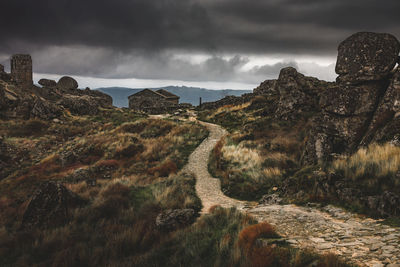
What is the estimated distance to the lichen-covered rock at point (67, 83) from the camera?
223ft

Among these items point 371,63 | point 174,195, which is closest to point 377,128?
point 371,63

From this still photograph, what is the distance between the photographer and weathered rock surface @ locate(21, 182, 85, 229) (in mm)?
8983

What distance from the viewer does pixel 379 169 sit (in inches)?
305

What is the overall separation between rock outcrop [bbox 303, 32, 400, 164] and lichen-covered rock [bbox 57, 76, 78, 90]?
245 ft

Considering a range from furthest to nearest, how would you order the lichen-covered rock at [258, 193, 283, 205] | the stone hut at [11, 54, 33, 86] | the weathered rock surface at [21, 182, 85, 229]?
the stone hut at [11, 54, 33, 86], the lichen-covered rock at [258, 193, 283, 205], the weathered rock surface at [21, 182, 85, 229]

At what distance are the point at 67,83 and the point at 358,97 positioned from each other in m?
78.0

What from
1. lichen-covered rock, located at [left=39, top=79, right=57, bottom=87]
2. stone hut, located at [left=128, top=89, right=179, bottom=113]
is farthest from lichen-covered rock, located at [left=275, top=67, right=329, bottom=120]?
lichen-covered rock, located at [left=39, top=79, right=57, bottom=87]

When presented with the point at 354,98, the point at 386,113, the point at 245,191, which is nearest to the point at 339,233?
the point at 245,191

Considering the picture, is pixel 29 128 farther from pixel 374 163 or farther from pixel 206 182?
pixel 374 163

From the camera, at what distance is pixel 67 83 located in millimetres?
68750

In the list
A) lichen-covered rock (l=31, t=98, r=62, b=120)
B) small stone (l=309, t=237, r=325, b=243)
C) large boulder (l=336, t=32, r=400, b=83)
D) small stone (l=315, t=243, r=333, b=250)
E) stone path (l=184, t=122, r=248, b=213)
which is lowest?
stone path (l=184, t=122, r=248, b=213)

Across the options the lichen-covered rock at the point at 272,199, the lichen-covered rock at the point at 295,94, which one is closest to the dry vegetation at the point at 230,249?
the lichen-covered rock at the point at 272,199

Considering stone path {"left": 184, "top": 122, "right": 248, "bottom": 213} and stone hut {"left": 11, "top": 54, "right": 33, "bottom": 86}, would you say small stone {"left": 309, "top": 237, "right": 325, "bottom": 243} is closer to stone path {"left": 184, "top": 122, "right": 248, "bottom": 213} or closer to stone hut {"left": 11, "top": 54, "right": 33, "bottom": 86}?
stone path {"left": 184, "top": 122, "right": 248, "bottom": 213}

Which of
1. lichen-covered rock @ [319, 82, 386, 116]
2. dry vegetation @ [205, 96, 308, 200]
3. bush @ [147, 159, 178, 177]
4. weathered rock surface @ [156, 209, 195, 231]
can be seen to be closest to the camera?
weathered rock surface @ [156, 209, 195, 231]
